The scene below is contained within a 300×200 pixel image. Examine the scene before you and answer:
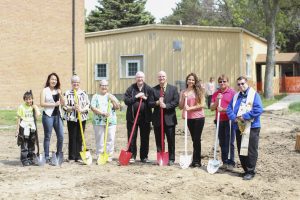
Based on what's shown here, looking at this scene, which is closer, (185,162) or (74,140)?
(185,162)

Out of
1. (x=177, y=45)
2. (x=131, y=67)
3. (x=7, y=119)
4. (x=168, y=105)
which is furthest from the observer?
(x=131, y=67)

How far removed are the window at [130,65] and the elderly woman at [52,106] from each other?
19757 mm

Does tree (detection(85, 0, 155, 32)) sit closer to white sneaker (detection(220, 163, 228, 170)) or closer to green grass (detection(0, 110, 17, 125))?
green grass (detection(0, 110, 17, 125))

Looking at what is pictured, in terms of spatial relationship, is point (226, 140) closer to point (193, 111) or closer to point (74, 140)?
point (193, 111)

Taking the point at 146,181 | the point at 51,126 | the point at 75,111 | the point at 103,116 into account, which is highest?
the point at 75,111

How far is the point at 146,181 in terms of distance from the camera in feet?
26.4

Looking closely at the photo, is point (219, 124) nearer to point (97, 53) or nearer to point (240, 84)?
point (240, 84)

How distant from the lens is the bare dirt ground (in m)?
7.31

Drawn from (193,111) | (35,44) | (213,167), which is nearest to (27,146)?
(193,111)

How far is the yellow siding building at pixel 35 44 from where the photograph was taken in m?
24.7

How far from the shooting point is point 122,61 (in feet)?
97.6

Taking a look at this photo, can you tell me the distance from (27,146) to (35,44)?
57.0 ft

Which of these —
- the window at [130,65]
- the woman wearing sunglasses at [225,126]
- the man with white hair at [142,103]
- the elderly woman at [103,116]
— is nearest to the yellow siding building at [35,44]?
the window at [130,65]

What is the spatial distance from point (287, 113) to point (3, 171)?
14.6 metres
